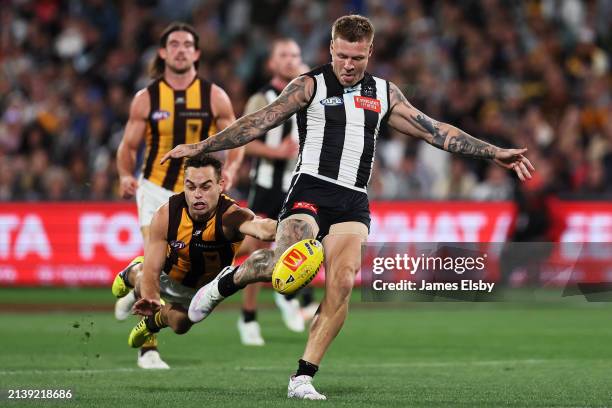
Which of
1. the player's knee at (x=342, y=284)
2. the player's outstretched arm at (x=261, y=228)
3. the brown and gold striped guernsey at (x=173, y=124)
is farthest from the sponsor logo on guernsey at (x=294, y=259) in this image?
the brown and gold striped guernsey at (x=173, y=124)

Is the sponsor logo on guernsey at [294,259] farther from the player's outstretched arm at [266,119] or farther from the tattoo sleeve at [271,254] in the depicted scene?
the player's outstretched arm at [266,119]

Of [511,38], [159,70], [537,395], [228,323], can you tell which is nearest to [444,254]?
[537,395]

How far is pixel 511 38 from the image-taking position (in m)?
21.9

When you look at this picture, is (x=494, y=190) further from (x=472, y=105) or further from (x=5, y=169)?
(x=5, y=169)

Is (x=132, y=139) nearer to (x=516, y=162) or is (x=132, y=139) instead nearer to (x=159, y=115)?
(x=159, y=115)

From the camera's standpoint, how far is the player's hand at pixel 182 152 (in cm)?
800

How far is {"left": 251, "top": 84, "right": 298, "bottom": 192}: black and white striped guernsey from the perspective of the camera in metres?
13.1

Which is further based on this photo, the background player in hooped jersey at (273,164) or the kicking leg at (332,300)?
the background player in hooped jersey at (273,164)

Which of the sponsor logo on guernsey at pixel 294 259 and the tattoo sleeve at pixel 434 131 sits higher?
the tattoo sleeve at pixel 434 131

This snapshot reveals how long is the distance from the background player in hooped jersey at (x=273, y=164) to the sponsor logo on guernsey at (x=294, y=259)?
4730 mm

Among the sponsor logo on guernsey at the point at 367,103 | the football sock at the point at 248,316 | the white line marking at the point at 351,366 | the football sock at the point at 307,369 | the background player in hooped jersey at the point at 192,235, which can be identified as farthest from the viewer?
the football sock at the point at 248,316

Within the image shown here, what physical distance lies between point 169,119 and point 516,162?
3.60 metres

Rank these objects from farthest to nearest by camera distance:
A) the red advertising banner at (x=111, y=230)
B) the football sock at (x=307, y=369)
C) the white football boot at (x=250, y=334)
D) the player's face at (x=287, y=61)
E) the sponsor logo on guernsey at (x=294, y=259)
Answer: the red advertising banner at (x=111, y=230) → the player's face at (x=287, y=61) → the white football boot at (x=250, y=334) → the football sock at (x=307, y=369) → the sponsor logo on guernsey at (x=294, y=259)

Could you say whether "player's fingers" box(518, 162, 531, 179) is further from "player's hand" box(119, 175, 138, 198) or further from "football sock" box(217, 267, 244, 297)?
"player's hand" box(119, 175, 138, 198)
